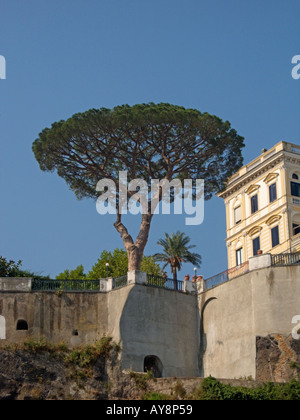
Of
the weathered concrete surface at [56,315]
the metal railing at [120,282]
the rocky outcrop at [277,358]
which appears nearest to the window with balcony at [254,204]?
the metal railing at [120,282]

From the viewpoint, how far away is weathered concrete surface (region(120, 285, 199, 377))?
4706 cm

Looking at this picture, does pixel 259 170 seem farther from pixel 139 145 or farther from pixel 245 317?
pixel 245 317

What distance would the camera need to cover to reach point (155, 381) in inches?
1768

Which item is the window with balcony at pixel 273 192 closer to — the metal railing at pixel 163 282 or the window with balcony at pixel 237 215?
the window with balcony at pixel 237 215

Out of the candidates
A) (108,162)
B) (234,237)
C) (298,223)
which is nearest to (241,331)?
(108,162)

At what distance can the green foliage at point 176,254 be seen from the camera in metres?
72.2

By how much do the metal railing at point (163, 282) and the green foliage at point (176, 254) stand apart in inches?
828

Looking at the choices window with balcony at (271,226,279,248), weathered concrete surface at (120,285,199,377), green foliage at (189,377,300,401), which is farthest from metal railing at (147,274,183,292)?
window with balcony at (271,226,279,248)

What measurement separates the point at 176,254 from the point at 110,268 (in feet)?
23.6

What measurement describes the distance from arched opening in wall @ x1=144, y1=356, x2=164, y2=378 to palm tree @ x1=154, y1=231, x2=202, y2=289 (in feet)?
80.0

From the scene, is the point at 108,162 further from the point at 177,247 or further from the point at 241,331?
the point at 177,247

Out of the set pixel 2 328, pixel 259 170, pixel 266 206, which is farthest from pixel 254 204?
pixel 2 328

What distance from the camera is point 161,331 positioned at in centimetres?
4834

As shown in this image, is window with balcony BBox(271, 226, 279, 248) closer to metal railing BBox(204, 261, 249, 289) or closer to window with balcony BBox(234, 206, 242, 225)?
window with balcony BBox(234, 206, 242, 225)
